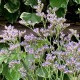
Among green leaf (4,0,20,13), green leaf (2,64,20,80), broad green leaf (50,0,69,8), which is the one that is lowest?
green leaf (2,64,20,80)

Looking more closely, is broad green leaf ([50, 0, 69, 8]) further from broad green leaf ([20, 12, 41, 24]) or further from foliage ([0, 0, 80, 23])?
broad green leaf ([20, 12, 41, 24])

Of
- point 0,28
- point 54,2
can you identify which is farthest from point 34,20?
point 0,28

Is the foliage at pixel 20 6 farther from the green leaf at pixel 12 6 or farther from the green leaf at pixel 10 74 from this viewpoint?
the green leaf at pixel 10 74

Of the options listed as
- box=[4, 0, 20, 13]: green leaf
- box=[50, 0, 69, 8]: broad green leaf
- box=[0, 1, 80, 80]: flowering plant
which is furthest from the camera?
box=[4, 0, 20, 13]: green leaf

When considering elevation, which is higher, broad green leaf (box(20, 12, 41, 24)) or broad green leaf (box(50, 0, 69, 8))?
broad green leaf (box(50, 0, 69, 8))

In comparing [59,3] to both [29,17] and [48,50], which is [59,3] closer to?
[29,17]

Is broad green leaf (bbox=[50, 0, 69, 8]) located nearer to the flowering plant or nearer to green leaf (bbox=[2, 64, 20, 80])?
the flowering plant

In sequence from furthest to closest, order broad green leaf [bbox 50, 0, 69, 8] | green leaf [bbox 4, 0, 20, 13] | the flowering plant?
1. green leaf [bbox 4, 0, 20, 13]
2. broad green leaf [bbox 50, 0, 69, 8]
3. the flowering plant

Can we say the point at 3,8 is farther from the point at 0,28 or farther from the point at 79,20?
the point at 79,20

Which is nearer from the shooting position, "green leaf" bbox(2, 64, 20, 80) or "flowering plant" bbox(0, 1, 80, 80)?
"flowering plant" bbox(0, 1, 80, 80)

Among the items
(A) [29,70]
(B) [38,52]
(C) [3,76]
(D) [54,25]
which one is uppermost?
(D) [54,25]

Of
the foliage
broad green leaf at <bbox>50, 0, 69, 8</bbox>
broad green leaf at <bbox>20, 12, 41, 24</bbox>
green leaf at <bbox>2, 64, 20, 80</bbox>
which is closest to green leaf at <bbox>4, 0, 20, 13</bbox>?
the foliage
